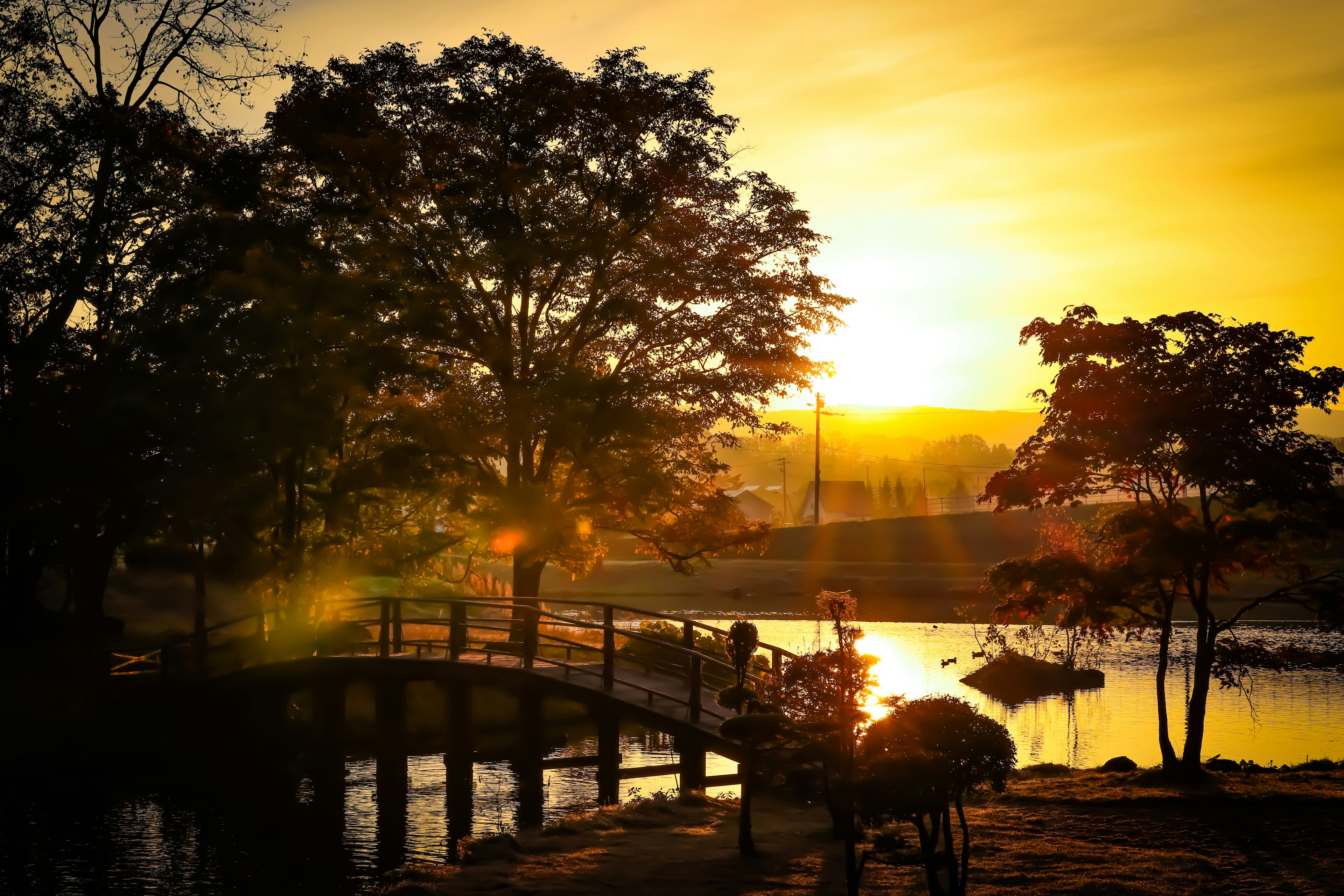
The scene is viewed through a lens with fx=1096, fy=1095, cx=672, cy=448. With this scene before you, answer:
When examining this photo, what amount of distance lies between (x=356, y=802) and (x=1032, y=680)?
21488mm

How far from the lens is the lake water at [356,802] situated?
1698cm

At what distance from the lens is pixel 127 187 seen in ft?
92.6

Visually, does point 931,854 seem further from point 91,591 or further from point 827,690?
point 91,591

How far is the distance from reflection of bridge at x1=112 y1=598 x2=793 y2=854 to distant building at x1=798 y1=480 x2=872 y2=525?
12362cm

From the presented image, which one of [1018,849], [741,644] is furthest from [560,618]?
[1018,849]

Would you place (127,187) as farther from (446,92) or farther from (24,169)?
(446,92)

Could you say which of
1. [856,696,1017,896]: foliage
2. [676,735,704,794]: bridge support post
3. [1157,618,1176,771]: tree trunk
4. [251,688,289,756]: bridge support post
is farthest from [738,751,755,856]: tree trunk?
[251,688,289,756]: bridge support post

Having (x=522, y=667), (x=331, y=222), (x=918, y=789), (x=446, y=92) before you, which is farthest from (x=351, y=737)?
(x=918, y=789)

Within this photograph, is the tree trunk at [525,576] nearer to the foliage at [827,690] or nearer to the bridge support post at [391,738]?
the bridge support post at [391,738]

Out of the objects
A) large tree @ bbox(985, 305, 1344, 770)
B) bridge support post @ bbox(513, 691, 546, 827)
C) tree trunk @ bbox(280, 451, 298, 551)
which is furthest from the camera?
tree trunk @ bbox(280, 451, 298, 551)

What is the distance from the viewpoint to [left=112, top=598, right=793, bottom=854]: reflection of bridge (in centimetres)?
1794

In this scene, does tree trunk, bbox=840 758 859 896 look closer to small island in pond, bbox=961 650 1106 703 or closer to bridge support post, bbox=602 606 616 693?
bridge support post, bbox=602 606 616 693

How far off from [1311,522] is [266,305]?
20.7 meters

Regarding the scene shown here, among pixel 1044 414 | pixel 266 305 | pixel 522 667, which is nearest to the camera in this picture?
pixel 1044 414
